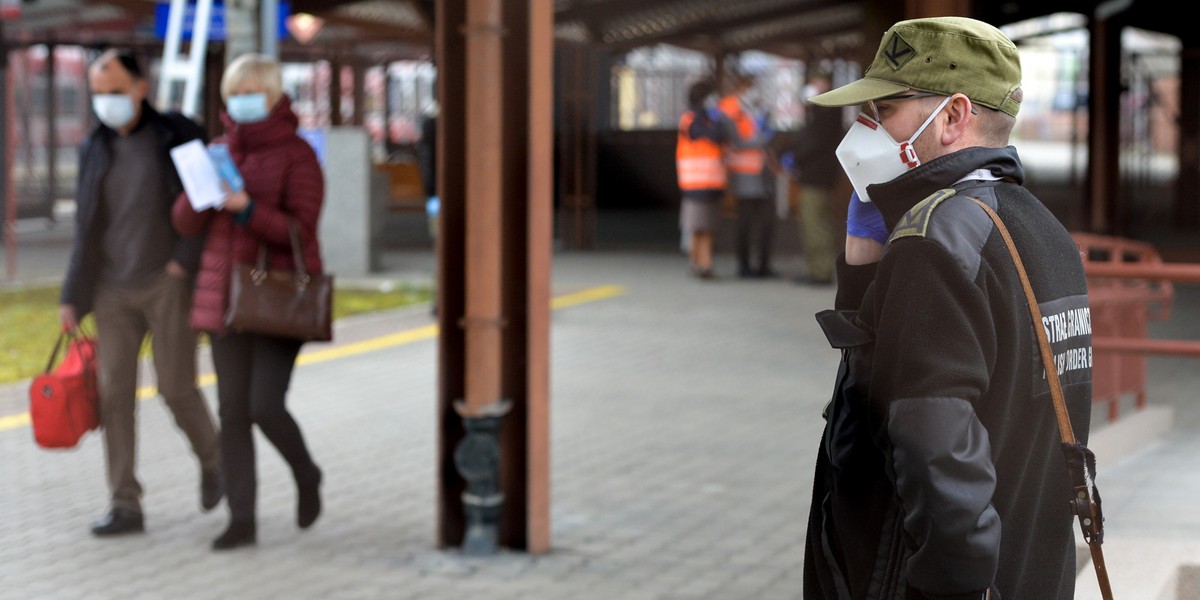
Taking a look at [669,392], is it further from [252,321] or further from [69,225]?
[69,225]

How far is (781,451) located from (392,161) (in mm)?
17681

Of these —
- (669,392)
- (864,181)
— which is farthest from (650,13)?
(864,181)

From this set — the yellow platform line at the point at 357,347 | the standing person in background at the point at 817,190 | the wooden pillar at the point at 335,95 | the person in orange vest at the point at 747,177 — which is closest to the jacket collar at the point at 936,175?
the yellow platform line at the point at 357,347

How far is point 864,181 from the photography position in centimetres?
259

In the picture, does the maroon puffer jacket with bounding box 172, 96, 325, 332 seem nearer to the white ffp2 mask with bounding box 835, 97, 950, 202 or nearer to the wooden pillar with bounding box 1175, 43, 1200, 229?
the white ffp2 mask with bounding box 835, 97, 950, 202

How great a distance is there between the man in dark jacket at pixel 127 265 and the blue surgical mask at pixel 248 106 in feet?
1.39

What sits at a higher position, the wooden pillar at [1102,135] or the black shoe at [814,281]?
the wooden pillar at [1102,135]

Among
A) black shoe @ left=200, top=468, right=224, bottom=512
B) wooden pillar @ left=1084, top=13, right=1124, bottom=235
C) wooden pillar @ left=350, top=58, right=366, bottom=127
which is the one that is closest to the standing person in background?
wooden pillar @ left=1084, top=13, right=1124, bottom=235

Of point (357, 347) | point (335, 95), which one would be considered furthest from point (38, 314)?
point (335, 95)

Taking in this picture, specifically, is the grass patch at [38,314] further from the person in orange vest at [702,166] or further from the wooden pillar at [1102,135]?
the wooden pillar at [1102,135]

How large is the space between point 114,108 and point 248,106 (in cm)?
58

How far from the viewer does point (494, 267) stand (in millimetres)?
5820

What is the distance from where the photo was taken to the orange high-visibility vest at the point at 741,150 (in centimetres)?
1532

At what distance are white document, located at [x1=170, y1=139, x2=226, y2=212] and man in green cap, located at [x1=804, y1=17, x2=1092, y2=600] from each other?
357 cm
